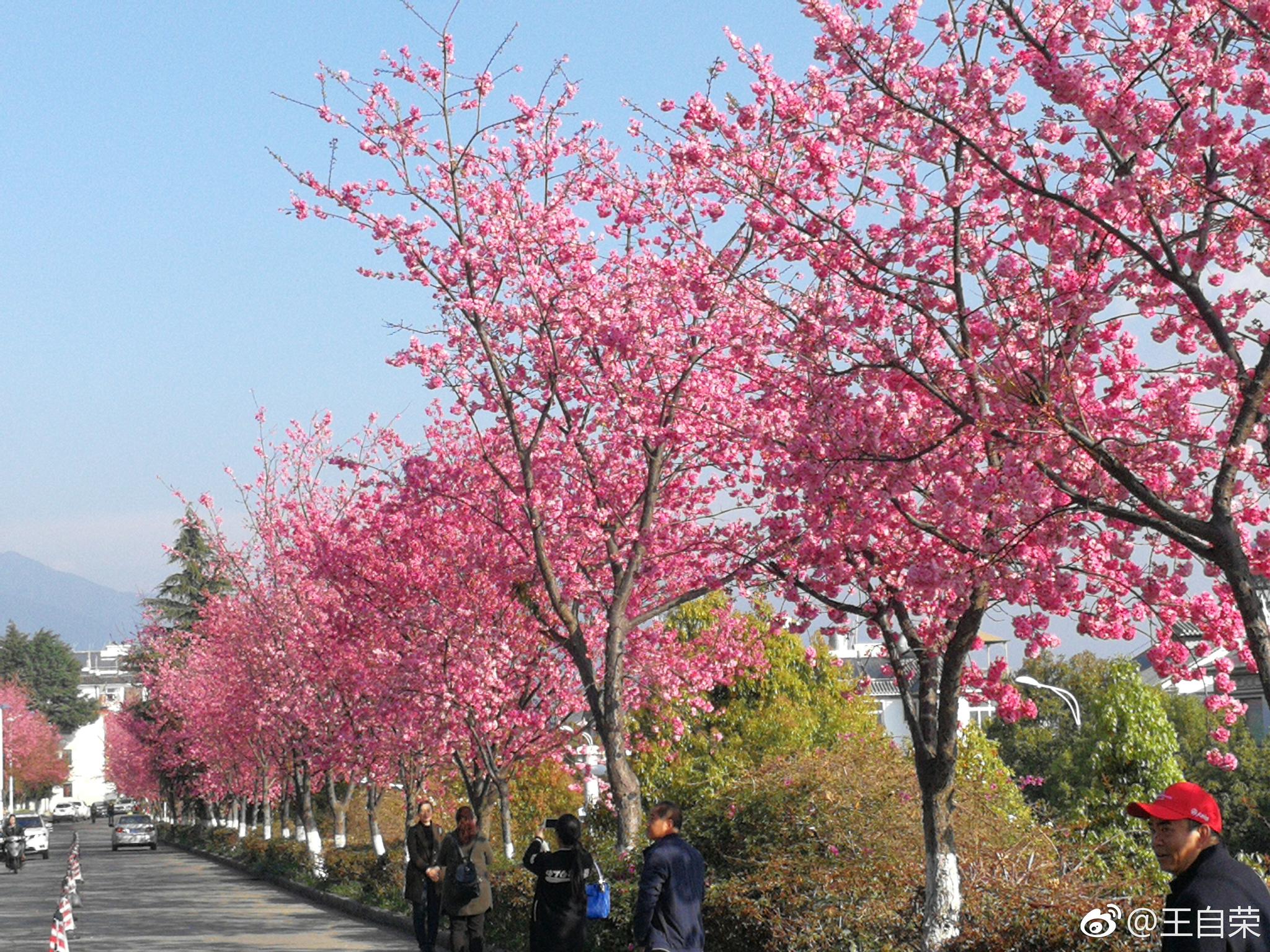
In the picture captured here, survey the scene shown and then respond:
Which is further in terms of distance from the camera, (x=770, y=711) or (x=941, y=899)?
(x=770, y=711)

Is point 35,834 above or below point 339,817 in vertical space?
below

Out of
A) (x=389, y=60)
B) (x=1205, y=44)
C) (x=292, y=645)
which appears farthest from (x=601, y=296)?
(x=292, y=645)

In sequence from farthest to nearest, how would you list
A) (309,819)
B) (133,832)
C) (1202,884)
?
(133,832), (309,819), (1202,884)

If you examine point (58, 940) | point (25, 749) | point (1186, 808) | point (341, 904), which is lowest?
point (341, 904)

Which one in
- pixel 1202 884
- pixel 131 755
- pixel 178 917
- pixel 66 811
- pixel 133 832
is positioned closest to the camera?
pixel 1202 884

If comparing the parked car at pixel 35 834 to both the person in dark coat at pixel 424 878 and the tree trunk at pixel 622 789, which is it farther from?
the tree trunk at pixel 622 789

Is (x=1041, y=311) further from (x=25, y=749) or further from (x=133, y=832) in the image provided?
(x=25, y=749)

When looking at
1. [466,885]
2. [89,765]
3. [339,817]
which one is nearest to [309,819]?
[339,817]

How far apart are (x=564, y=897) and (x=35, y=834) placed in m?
50.1

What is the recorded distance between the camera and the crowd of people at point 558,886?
9500 millimetres

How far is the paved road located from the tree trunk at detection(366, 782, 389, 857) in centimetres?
142

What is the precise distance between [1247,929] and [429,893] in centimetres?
1284

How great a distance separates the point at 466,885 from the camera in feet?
46.2

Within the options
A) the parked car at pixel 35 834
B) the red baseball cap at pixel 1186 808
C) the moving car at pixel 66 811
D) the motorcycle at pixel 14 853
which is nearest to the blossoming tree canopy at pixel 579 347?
the red baseball cap at pixel 1186 808
